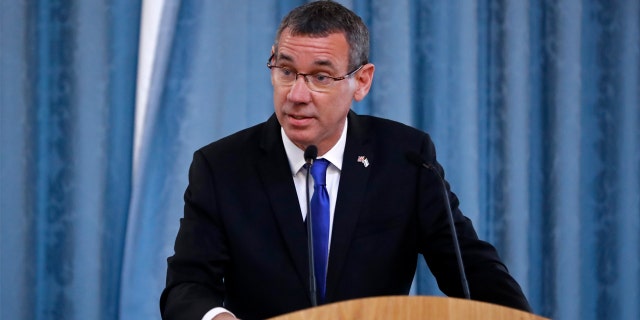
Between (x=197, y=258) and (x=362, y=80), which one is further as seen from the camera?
(x=362, y=80)

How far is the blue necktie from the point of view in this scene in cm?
212

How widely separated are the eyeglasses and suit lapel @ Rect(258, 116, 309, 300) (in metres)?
0.21

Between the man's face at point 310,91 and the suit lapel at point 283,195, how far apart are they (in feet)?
0.27

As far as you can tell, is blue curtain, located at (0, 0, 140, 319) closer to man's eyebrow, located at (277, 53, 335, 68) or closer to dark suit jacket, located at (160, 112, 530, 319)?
dark suit jacket, located at (160, 112, 530, 319)

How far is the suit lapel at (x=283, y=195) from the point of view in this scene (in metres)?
2.09

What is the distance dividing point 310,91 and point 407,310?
0.82m

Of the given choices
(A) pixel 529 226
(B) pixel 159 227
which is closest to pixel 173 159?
(B) pixel 159 227

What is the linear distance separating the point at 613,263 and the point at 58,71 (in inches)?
98.6

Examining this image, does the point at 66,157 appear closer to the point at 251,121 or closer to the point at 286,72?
the point at 251,121

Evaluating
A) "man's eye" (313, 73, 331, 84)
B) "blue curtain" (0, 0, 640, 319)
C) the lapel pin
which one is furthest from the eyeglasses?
"blue curtain" (0, 0, 640, 319)

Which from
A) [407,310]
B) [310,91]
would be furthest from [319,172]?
[407,310]

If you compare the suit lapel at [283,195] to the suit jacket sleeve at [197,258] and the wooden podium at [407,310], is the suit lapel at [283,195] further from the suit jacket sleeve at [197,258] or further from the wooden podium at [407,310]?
the wooden podium at [407,310]

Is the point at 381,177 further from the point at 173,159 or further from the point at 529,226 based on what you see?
the point at 529,226

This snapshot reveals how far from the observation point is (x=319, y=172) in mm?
2162
